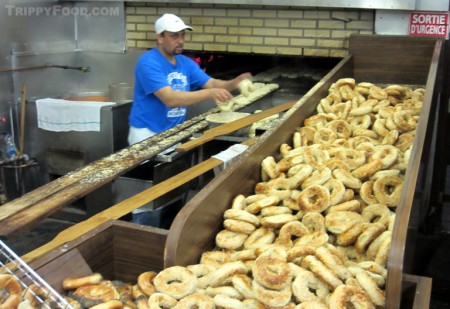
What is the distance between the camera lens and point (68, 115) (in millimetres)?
5828

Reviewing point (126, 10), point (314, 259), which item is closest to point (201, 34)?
point (126, 10)

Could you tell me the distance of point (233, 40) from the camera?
20.1ft

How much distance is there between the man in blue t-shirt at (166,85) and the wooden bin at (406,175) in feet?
3.23

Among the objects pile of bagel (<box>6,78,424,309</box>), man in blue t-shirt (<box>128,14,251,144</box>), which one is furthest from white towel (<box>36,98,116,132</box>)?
pile of bagel (<box>6,78,424,309</box>)

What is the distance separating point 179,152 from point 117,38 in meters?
3.50

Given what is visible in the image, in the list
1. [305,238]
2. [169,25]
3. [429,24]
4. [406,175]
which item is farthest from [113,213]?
[429,24]

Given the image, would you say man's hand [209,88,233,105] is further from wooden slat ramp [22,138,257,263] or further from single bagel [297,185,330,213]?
single bagel [297,185,330,213]

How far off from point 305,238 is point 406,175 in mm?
461

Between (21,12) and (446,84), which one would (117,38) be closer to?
(21,12)

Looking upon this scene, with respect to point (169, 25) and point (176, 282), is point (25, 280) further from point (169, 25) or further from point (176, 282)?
point (169, 25)

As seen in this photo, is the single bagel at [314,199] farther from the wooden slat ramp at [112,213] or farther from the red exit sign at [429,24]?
the red exit sign at [429,24]

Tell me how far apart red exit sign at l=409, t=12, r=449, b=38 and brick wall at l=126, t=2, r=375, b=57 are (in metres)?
0.41

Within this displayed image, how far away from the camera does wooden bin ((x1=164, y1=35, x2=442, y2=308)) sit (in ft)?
5.62

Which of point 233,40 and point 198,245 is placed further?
point 233,40
